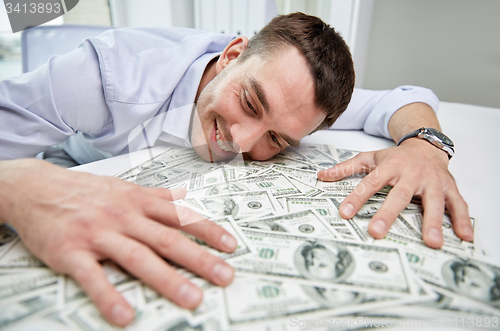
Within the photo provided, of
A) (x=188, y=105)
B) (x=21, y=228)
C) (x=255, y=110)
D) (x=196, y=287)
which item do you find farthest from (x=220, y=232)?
(x=188, y=105)

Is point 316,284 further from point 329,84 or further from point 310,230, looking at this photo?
point 329,84

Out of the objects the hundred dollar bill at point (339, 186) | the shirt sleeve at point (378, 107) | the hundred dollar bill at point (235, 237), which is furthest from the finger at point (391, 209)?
the shirt sleeve at point (378, 107)

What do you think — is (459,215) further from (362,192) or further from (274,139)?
(274,139)

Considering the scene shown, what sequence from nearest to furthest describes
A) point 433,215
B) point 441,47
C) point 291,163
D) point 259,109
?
point 433,215
point 259,109
point 291,163
point 441,47

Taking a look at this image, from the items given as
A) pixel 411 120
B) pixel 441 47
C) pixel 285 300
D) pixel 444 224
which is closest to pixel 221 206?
pixel 285 300

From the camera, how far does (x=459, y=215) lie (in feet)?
1.83

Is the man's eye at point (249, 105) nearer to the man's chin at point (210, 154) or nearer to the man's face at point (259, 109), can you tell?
the man's face at point (259, 109)

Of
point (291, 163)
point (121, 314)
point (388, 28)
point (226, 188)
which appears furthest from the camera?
point (388, 28)

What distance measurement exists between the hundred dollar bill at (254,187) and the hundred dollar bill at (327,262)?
0.17m

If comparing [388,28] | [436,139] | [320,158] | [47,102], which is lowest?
[320,158]

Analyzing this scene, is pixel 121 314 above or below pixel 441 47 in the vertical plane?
below

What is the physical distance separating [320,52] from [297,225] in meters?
0.55

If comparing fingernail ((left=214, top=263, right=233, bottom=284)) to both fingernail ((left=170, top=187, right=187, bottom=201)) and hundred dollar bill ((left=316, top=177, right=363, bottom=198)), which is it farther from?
hundred dollar bill ((left=316, top=177, right=363, bottom=198))

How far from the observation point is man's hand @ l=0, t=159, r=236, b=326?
0.34 m
